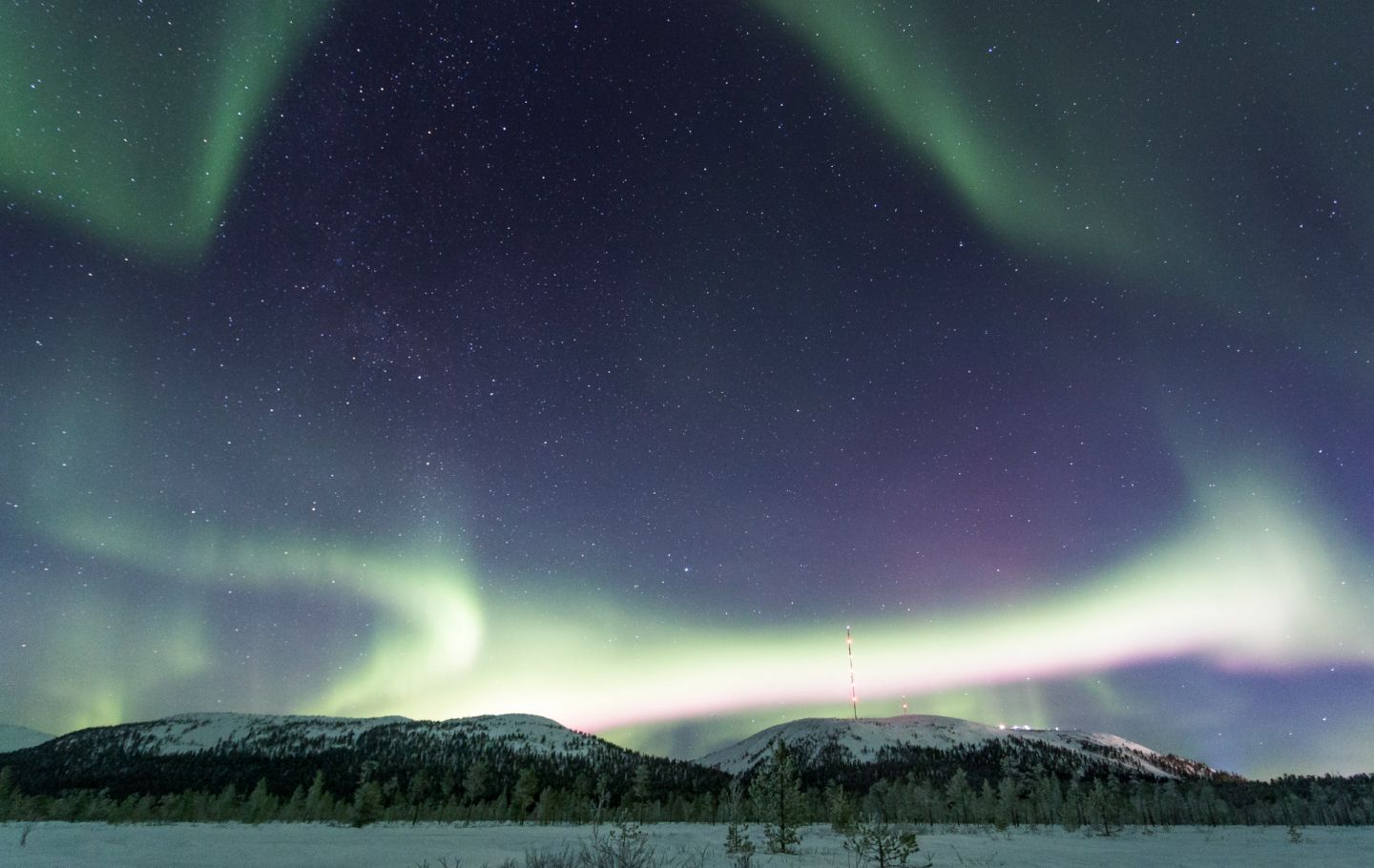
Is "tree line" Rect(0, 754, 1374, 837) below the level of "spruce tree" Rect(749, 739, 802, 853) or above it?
below

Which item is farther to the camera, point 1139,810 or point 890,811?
point 890,811

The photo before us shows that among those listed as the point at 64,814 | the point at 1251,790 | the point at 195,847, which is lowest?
the point at 1251,790

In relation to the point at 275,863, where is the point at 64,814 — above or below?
below

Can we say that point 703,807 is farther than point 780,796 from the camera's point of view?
Yes

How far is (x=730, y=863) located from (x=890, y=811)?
387 ft

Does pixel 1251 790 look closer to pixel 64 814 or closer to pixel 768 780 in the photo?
pixel 768 780

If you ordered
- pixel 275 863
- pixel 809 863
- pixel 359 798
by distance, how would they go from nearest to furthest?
pixel 809 863, pixel 275 863, pixel 359 798

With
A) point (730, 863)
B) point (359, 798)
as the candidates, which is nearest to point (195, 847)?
point (730, 863)

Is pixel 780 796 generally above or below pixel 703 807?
above

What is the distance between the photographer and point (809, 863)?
20.6 m

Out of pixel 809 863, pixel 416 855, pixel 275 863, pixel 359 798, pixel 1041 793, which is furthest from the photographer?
pixel 1041 793

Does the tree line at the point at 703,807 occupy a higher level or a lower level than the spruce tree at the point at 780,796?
lower

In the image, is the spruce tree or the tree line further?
the tree line

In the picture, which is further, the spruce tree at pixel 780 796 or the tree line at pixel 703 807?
the tree line at pixel 703 807
